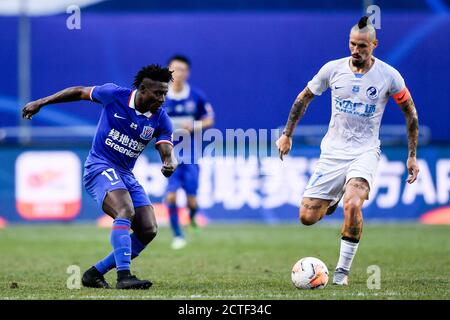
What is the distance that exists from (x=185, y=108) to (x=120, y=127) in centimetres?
637

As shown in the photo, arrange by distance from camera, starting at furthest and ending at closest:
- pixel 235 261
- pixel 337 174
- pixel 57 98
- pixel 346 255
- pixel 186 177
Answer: pixel 186 177
pixel 235 261
pixel 337 174
pixel 346 255
pixel 57 98

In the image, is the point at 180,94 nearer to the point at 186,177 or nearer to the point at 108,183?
the point at 186,177

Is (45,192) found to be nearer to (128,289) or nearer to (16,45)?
(16,45)

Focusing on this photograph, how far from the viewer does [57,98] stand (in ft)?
32.3

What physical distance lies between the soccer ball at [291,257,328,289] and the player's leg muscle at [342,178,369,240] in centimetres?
58

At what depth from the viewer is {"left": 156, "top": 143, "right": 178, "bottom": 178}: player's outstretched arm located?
9.76 meters

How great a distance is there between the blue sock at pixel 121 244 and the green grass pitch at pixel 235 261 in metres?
0.31

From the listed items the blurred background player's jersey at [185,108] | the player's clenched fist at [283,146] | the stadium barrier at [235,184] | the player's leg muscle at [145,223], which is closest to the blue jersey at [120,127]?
the player's leg muscle at [145,223]

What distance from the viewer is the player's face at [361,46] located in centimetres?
990

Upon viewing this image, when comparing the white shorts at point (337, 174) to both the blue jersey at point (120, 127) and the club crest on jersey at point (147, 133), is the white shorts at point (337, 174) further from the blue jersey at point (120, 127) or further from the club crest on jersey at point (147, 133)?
the club crest on jersey at point (147, 133)

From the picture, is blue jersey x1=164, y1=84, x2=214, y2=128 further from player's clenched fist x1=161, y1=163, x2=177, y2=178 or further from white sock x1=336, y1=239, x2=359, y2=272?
white sock x1=336, y1=239, x2=359, y2=272

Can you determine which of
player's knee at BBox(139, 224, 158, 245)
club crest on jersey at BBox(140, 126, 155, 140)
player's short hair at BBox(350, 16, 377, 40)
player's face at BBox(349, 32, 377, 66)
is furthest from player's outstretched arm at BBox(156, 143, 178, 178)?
player's short hair at BBox(350, 16, 377, 40)

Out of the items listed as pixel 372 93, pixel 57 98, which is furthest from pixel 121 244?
pixel 372 93
